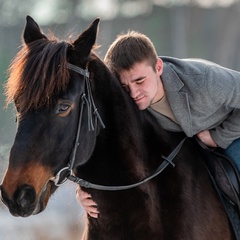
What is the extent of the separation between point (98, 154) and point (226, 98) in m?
0.72

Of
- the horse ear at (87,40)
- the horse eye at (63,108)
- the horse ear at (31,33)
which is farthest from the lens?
the horse ear at (31,33)

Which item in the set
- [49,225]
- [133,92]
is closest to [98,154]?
[133,92]

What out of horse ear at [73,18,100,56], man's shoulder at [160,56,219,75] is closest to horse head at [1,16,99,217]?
horse ear at [73,18,100,56]

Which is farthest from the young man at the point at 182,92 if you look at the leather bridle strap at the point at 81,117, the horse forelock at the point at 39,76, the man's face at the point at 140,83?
the horse forelock at the point at 39,76

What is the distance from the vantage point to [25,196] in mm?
3088

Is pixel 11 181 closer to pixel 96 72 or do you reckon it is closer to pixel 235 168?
pixel 96 72

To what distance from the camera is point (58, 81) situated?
3191mm

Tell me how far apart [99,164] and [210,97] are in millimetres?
672

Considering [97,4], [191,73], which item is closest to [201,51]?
[97,4]

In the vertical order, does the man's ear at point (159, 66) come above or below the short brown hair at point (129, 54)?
below

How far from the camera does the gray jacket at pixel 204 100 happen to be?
3729 mm

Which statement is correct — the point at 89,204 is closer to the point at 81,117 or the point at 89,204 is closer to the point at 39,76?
the point at 81,117

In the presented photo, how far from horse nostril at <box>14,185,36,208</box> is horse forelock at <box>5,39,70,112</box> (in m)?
0.34

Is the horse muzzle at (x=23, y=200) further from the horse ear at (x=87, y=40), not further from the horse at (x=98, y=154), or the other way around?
the horse ear at (x=87, y=40)
